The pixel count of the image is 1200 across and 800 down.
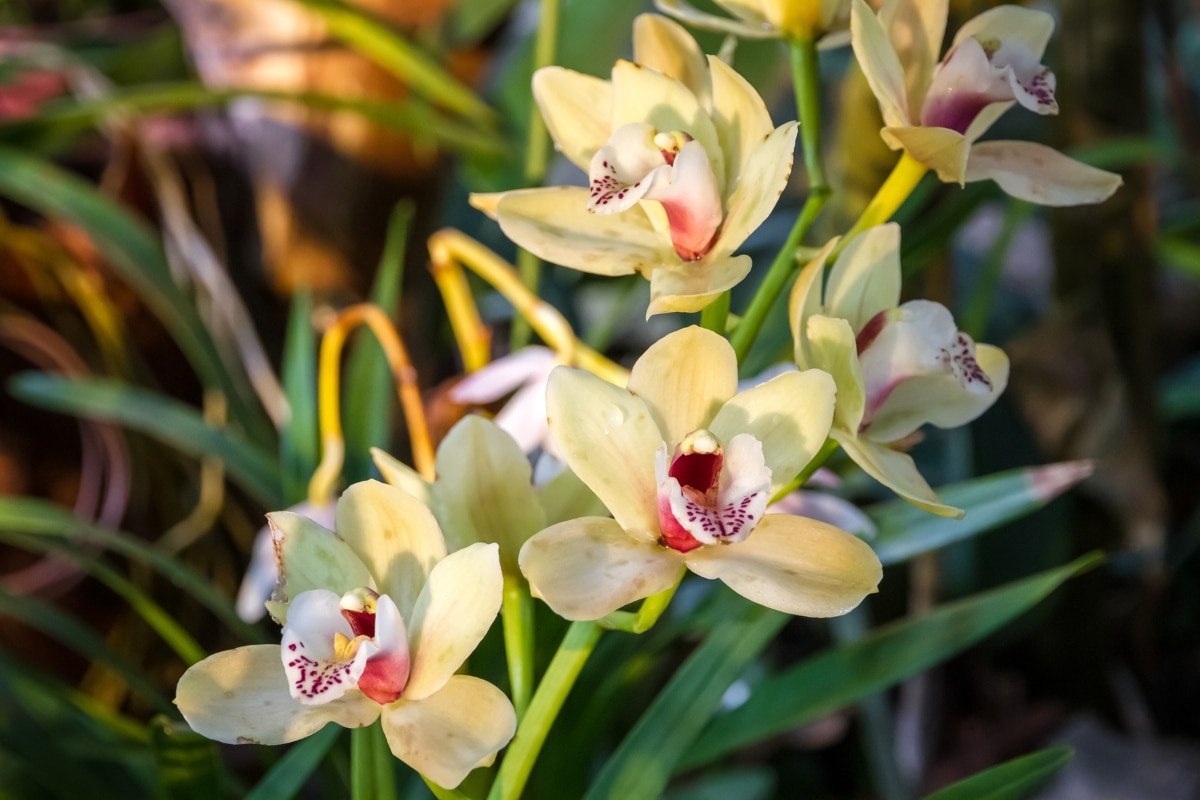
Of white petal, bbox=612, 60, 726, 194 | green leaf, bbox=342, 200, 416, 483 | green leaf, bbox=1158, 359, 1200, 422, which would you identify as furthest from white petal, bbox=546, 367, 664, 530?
green leaf, bbox=1158, 359, 1200, 422

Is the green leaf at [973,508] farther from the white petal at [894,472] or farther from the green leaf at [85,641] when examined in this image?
the green leaf at [85,641]

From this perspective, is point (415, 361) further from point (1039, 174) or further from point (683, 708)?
point (1039, 174)

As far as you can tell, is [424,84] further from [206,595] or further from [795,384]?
[795,384]

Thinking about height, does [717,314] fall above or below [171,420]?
above

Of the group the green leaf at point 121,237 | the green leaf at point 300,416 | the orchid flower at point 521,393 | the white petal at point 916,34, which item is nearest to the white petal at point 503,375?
the orchid flower at point 521,393

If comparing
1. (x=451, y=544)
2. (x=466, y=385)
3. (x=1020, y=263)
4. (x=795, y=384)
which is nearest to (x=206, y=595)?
(x=466, y=385)

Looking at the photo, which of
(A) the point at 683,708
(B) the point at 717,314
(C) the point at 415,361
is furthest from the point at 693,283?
(C) the point at 415,361

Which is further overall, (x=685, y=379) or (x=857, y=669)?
(x=857, y=669)

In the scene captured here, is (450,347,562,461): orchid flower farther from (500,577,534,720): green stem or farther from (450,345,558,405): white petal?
(500,577,534,720): green stem
